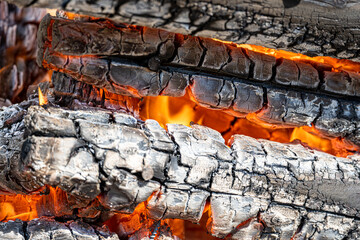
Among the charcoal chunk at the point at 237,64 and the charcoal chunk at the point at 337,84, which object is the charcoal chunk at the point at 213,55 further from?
the charcoal chunk at the point at 337,84

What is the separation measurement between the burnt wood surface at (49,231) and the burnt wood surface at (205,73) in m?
0.67

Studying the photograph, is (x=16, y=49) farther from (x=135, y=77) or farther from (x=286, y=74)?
(x=286, y=74)

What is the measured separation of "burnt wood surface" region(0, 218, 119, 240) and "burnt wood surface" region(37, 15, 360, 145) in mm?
670

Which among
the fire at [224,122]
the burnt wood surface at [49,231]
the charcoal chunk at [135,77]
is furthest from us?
the fire at [224,122]

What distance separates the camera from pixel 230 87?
1719mm

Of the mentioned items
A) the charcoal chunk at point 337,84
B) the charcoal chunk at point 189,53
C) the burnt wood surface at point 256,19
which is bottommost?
the charcoal chunk at point 337,84

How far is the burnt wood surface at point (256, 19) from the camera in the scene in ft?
4.18

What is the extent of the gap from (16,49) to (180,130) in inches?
68.6

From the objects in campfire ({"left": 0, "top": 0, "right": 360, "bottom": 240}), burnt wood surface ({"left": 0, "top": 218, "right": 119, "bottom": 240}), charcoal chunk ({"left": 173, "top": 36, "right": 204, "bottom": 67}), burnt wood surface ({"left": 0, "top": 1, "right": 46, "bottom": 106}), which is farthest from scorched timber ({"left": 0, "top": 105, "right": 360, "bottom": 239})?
burnt wood surface ({"left": 0, "top": 1, "right": 46, "bottom": 106})

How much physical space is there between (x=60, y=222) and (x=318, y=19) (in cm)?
151

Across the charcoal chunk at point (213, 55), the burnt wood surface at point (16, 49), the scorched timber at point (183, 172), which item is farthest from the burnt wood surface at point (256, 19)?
the burnt wood surface at point (16, 49)

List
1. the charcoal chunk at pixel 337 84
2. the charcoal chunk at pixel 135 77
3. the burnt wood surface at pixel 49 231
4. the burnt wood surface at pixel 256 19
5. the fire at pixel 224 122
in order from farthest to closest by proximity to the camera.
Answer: the fire at pixel 224 122 → the charcoal chunk at pixel 337 84 → the charcoal chunk at pixel 135 77 → the burnt wood surface at pixel 49 231 → the burnt wood surface at pixel 256 19

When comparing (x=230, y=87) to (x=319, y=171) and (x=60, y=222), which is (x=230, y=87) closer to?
(x=319, y=171)

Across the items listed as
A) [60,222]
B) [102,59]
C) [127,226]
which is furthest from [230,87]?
[60,222]
